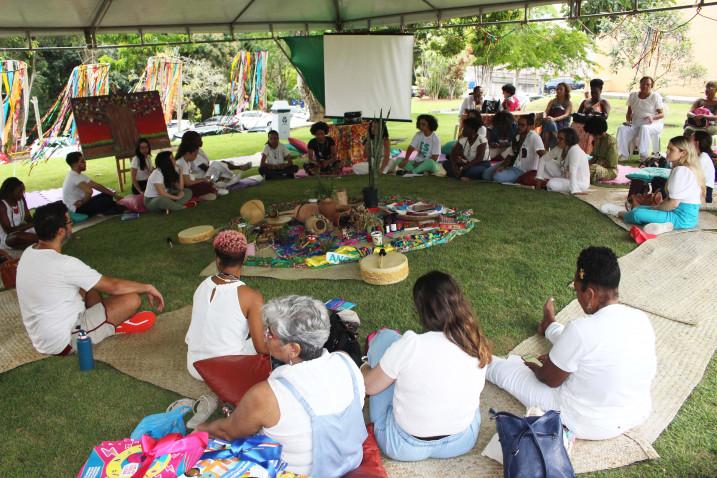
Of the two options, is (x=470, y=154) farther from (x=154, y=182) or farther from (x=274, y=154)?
(x=154, y=182)

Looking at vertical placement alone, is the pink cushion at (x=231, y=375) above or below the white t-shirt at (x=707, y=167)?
below

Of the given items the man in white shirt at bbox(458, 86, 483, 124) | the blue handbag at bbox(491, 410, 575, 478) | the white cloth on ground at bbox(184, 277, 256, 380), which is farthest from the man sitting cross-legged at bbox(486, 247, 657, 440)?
the man in white shirt at bbox(458, 86, 483, 124)

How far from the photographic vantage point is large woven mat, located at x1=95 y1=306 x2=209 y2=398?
130 inches

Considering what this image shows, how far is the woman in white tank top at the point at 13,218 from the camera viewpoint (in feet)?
18.7

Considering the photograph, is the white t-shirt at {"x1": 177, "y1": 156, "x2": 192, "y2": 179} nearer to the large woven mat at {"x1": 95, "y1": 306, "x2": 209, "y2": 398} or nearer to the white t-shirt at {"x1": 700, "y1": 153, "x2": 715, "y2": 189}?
the large woven mat at {"x1": 95, "y1": 306, "x2": 209, "y2": 398}

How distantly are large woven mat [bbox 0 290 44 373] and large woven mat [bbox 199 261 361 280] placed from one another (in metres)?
1.54

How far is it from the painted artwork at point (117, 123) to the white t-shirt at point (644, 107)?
8.54 m

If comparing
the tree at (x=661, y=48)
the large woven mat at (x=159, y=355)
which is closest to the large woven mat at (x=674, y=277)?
the large woven mat at (x=159, y=355)

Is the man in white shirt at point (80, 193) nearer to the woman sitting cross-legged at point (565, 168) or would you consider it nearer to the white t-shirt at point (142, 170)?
the white t-shirt at point (142, 170)

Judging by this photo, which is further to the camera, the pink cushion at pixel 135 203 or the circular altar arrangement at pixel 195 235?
the pink cushion at pixel 135 203

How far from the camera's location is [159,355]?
364cm

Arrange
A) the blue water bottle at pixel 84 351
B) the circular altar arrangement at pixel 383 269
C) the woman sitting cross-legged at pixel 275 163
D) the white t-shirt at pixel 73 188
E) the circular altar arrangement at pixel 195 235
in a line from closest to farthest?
the blue water bottle at pixel 84 351
the circular altar arrangement at pixel 383 269
the circular altar arrangement at pixel 195 235
the white t-shirt at pixel 73 188
the woman sitting cross-legged at pixel 275 163

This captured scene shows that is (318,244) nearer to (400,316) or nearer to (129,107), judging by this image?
(400,316)

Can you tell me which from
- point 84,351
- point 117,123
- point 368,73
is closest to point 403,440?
point 84,351
